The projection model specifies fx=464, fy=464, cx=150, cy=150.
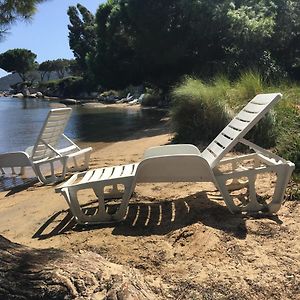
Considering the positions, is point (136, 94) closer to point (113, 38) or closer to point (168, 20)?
point (113, 38)

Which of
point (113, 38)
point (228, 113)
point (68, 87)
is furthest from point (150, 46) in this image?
point (68, 87)

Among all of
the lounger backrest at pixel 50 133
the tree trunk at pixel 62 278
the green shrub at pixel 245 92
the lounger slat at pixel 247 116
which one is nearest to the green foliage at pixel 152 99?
the green shrub at pixel 245 92

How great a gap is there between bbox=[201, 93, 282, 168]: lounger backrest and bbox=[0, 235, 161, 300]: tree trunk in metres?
2.28

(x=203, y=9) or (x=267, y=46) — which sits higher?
(x=203, y=9)

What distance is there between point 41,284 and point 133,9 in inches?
798

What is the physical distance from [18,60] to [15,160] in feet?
292

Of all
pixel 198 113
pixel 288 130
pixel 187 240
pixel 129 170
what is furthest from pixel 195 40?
pixel 187 240

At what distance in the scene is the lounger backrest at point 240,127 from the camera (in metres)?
4.66

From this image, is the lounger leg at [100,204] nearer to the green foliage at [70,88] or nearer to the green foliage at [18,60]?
the green foliage at [70,88]

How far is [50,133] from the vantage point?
8070 millimetres

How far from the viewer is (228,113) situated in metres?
8.52

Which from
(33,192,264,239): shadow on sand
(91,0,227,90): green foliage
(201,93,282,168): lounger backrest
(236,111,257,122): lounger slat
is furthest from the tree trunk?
(91,0,227,90): green foliage

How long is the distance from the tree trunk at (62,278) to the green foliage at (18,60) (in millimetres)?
94581

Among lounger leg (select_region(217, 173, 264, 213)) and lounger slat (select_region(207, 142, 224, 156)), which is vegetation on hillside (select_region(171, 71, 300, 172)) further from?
lounger leg (select_region(217, 173, 264, 213))
